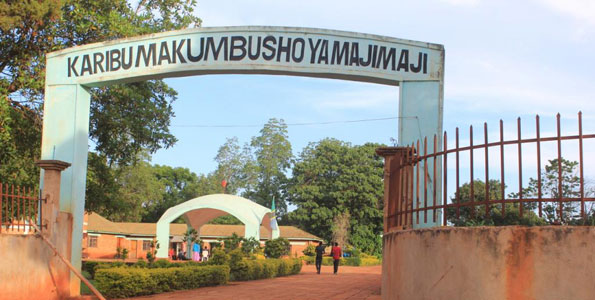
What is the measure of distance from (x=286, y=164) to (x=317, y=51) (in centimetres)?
5417

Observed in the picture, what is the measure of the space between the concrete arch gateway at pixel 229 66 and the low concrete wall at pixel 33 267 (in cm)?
34

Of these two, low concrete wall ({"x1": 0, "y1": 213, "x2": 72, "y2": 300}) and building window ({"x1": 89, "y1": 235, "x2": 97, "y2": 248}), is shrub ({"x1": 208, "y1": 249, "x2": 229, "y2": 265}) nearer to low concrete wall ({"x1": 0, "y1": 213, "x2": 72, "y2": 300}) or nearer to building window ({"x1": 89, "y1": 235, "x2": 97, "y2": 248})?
low concrete wall ({"x1": 0, "y1": 213, "x2": 72, "y2": 300})

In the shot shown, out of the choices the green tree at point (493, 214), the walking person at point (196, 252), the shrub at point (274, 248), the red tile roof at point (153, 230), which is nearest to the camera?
the green tree at point (493, 214)

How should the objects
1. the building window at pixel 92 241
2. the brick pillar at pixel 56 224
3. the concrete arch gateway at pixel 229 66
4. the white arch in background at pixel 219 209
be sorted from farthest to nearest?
the building window at pixel 92 241 < the white arch in background at pixel 219 209 < the brick pillar at pixel 56 224 < the concrete arch gateway at pixel 229 66

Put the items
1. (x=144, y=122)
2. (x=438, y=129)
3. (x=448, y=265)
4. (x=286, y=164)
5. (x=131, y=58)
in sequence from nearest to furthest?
(x=448, y=265) < (x=438, y=129) < (x=131, y=58) < (x=144, y=122) < (x=286, y=164)

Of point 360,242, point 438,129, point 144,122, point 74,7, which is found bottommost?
point 360,242

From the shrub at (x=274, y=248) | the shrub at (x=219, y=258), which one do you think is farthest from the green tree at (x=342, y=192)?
the shrub at (x=219, y=258)

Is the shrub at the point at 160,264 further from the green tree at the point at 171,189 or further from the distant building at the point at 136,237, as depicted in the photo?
the green tree at the point at 171,189

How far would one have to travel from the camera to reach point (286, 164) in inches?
2589

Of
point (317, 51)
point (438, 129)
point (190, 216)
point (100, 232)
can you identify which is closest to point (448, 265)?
point (438, 129)

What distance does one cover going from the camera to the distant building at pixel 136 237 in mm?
45938

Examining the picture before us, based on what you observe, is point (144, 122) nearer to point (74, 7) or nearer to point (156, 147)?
point (156, 147)

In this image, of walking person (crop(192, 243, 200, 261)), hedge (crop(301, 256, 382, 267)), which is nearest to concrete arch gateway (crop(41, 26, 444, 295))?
walking person (crop(192, 243, 200, 261))

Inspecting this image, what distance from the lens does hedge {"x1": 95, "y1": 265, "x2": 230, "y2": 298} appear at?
13.4 m
